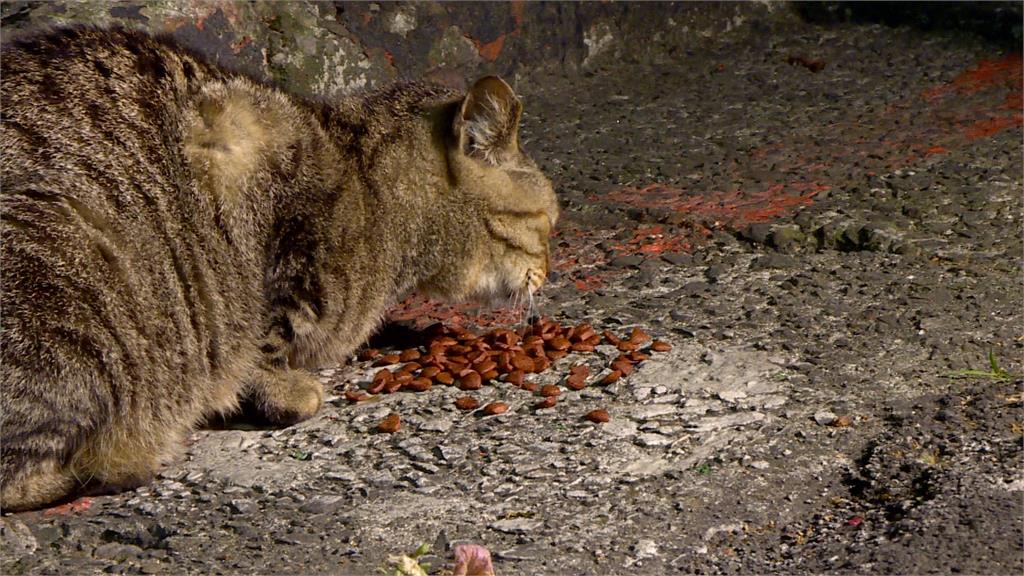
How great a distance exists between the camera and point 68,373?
3.19 meters

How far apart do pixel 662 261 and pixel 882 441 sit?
1435 mm

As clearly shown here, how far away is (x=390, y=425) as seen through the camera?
11.6 ft

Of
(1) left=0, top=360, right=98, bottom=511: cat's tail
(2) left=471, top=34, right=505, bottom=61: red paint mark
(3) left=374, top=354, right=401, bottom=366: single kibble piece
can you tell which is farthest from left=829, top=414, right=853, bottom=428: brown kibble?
(2) left=471, top=34, right=505, bottom=61: red paint mark

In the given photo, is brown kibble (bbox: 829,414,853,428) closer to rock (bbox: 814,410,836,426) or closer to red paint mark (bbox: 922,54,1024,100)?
rock (bbox: 814,410,836,426)

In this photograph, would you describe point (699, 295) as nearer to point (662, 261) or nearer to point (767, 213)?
point (662, 261)

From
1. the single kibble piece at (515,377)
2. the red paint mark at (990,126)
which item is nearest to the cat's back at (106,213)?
the single kibble piece at (515,377)

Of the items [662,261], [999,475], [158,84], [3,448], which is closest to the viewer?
[999,475]

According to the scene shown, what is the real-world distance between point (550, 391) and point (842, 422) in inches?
31.7

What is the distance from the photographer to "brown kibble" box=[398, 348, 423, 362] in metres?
4.01

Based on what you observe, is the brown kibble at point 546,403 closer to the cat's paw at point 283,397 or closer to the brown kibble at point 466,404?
the brown kibble at point 466,404

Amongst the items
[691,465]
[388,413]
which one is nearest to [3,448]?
[388,413]

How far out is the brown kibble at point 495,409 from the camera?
3.60 m

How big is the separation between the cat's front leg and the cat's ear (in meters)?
0.83

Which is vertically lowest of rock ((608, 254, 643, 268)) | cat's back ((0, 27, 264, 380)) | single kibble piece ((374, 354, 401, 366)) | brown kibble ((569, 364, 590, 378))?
single kibble piece ((374, 354, 401, 366))
